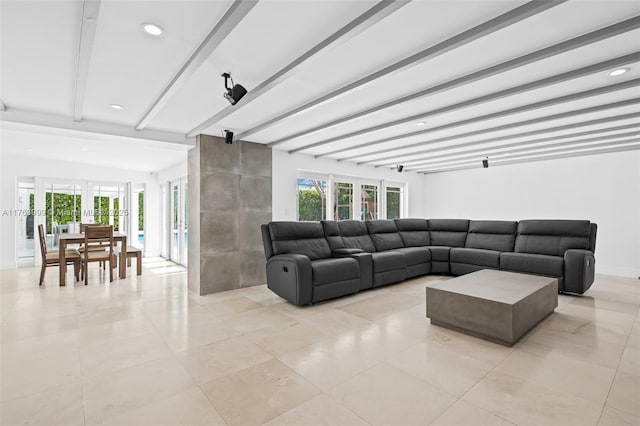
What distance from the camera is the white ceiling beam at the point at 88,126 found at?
3.40m

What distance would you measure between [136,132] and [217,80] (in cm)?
215

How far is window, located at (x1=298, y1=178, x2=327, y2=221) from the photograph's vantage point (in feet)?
19.9

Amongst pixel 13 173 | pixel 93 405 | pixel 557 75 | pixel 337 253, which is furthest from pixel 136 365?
pixel 13 173

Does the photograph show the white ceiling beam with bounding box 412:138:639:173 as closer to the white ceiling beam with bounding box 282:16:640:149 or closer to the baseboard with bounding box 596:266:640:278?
the baseboard with bounding box 596:266:640:278

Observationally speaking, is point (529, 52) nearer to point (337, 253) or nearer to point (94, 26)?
point (94, 26)

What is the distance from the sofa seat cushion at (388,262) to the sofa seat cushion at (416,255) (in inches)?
5.7

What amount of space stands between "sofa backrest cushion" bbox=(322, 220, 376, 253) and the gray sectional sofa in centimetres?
2

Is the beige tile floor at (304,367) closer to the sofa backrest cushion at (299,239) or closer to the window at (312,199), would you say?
the sofa backrest cushion at (299,239)

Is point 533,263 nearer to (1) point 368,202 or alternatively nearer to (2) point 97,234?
(1) point 368,202

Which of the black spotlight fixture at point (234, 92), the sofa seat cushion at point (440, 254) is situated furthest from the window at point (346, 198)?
the black spotlight fixture at point (234, 92)

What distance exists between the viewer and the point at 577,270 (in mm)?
4172

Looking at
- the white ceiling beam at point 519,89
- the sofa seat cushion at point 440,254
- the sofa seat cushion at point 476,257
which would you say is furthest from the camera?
the sofa seat cushion at point 440,254

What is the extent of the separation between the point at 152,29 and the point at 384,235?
4.85 meters

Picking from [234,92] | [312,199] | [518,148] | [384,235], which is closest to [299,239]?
[312,199]
